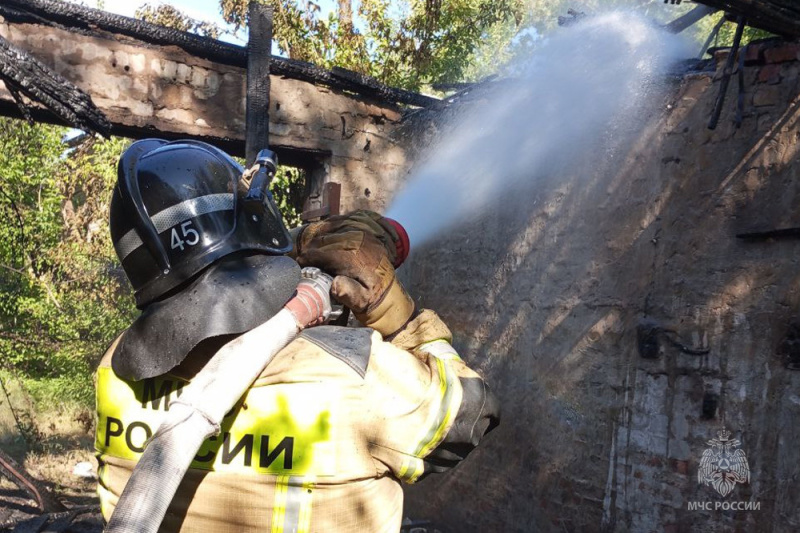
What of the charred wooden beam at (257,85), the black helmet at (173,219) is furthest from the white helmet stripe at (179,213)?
the charred wooden beam at (257,85)

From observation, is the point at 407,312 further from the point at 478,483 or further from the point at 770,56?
the point at 478,483

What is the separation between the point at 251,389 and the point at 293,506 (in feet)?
0.98

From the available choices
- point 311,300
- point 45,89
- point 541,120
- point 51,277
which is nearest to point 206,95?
point 45,89

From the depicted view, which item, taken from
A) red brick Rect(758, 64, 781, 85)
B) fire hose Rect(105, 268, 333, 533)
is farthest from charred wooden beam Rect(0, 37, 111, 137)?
red brick Rect(758, 64, 781, 85)

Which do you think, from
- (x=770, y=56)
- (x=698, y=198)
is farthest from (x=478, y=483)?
(x=770, y=56)

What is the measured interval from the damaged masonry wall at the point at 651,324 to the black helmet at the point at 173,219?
2594mm

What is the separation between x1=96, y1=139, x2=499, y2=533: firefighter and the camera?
153cm

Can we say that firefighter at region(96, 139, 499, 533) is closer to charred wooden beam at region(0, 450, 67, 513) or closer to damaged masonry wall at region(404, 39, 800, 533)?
damaged masonry wall at region(404, 39, 800, 533)

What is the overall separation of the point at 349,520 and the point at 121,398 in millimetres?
692

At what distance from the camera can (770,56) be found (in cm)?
329

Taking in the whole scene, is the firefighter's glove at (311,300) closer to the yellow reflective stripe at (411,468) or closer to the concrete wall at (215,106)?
the yellow reflective stripe at (411,468)

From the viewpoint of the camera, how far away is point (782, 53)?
128 inches

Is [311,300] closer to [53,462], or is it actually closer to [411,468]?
[411,468]

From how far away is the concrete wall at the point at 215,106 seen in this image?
4.49 m
